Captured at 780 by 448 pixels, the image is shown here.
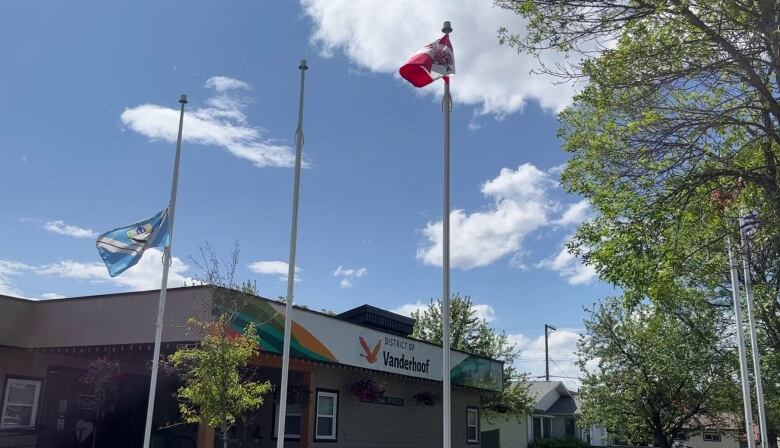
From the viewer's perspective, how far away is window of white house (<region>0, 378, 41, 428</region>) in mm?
17812

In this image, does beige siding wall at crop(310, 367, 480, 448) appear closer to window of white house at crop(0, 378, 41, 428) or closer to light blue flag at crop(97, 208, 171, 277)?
light blue flag at crop(97, 208, 171, 277)

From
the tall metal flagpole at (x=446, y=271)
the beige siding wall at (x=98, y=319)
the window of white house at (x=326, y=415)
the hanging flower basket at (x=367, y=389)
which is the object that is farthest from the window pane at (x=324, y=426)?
the tall metal flagpole at (x=446, y=271)

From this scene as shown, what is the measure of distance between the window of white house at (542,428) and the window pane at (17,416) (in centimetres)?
3258

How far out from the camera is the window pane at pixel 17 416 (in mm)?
17781

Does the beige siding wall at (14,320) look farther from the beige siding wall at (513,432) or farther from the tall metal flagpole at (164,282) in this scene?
the beige siding wall at (513,432)

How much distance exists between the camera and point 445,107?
1148 centimetres

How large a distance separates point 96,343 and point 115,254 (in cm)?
305

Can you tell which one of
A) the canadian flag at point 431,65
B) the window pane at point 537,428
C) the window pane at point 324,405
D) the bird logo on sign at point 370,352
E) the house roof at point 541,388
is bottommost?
the window pane at point 537,428

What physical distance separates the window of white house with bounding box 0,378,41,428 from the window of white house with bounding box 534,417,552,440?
107 feet

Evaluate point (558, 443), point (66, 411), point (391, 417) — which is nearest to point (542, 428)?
point (558, 443)

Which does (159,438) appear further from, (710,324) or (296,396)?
(710,324)

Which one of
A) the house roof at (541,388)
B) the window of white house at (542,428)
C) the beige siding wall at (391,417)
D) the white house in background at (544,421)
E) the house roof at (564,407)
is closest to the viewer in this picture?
the beige siding wall at (391,417)

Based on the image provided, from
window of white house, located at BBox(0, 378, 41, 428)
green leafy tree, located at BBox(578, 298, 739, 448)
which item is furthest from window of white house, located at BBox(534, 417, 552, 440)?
window of white house, located at BBox(0, 378, 41, 428)

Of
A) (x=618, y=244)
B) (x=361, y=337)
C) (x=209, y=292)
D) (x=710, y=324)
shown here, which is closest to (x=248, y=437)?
(x=361, y=337)
